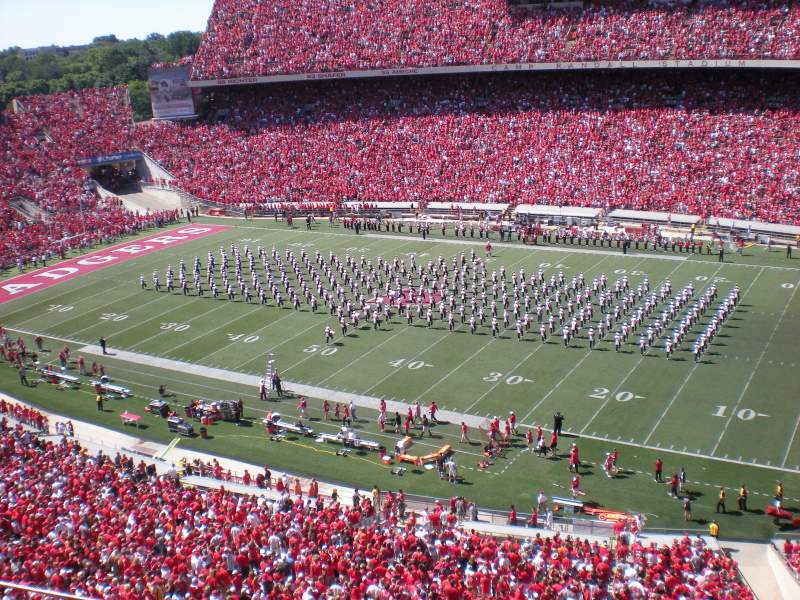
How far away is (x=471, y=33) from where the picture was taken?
186 feet

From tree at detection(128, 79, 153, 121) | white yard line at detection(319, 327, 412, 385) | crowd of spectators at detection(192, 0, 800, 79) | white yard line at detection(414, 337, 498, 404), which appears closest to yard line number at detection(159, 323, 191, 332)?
white yard line at detection(319, 327, 412, 385)

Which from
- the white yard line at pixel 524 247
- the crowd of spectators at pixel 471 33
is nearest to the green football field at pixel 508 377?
the white yard line at pixel 524 247

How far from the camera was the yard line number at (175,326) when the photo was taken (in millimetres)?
32550

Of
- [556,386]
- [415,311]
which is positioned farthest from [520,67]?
[556,386]

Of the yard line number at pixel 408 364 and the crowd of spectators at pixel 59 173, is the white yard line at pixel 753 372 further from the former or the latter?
the crowd of spectators at pixel 59 173

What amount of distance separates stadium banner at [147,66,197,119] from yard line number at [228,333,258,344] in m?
37.9

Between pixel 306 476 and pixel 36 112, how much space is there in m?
50.8

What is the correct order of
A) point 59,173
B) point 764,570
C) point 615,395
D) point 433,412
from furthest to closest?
1. point 59,173
2. point 615,395
3. point 433,412
4. point 764,570

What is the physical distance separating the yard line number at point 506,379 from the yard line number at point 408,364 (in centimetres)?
215

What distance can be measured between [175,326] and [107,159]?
29.3m

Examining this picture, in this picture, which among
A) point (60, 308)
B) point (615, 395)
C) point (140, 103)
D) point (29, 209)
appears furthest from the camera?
point (140, 103)

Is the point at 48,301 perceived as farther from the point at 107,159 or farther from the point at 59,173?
the point at 107,159

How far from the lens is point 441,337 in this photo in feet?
97.3

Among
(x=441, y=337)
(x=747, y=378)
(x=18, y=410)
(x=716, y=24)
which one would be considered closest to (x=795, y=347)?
(x=747, y=378)
